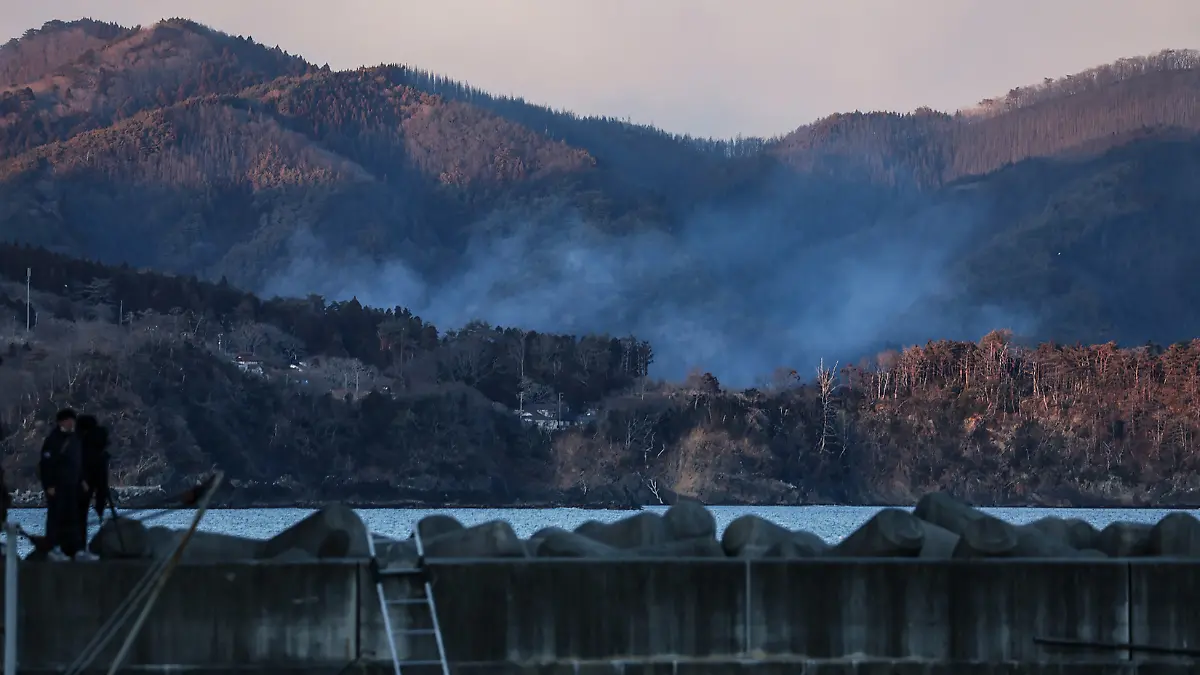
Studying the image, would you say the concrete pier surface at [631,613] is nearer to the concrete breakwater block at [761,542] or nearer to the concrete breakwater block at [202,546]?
the concrete breakwater block at [202,546]

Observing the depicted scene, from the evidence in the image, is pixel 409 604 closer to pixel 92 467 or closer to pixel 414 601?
pixel 414 601

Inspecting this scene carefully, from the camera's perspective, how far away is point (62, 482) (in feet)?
54.9

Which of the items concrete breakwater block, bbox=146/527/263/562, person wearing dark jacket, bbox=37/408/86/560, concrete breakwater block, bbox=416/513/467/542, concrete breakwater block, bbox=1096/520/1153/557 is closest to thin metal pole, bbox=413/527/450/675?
concrete breakwater block, bbox=146/527/263/562

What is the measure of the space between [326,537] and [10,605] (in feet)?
10.5

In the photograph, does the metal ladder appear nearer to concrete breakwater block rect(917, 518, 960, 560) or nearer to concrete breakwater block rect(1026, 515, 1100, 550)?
concrete breakwater block rect(917, 518, 960, 560)

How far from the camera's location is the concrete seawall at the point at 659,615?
15938mm

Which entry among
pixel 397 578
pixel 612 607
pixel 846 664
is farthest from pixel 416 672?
pixel 846 664

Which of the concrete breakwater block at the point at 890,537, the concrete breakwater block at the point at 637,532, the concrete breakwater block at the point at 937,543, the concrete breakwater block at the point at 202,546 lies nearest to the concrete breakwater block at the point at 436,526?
the concrete breakwater block at the point at 637,532

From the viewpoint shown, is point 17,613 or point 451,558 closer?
point 17,613

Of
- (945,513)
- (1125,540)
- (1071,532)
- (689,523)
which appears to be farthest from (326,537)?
(1071,532)

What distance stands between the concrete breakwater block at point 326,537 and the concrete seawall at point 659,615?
95 centimetres

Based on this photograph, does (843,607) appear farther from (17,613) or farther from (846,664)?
(17,613)

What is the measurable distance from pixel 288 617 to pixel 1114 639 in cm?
781

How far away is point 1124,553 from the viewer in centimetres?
1958
